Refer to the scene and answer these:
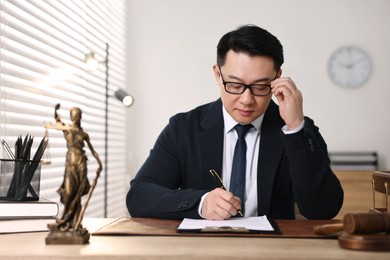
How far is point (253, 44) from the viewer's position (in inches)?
Result: 80.4

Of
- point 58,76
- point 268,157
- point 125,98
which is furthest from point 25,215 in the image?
point 125,98

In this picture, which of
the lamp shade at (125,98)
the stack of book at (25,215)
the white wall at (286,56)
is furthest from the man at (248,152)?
the white wall at (286,56)

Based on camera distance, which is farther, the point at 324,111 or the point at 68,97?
the point at 324,111

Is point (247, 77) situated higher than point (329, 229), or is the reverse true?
point (247, 77)

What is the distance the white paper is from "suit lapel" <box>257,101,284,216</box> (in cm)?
43

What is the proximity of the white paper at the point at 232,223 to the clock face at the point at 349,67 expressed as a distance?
3941 millimetres

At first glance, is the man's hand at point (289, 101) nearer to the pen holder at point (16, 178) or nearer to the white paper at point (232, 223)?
the white paper at point (232, 223)

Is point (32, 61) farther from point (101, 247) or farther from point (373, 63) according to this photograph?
point (373, 63)

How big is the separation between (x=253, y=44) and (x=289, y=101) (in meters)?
0.29

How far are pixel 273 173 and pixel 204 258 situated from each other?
1048 mm

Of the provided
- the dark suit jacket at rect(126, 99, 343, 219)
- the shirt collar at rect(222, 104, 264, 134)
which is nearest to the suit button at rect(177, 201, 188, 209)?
the dark suit jacket at rect(126, 99, 343, 219)

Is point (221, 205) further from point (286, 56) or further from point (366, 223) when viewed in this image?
point (286, 56)

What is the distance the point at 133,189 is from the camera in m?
2.00

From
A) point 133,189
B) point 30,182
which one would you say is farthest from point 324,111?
point 30,182
